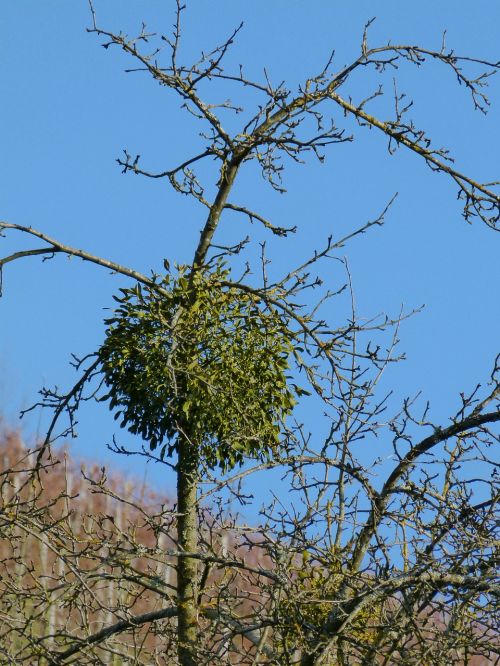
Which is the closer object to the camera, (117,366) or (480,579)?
(480,579)

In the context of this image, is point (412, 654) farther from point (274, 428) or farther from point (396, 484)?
point (274, 428)

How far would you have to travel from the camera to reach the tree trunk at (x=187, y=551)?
5.55 meters

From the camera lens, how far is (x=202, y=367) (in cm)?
550

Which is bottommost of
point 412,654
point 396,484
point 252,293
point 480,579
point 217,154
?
point 412,654

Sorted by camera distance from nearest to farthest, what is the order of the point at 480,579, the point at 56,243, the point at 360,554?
the point at 480,579
the point at 360,554
the point at 56,243

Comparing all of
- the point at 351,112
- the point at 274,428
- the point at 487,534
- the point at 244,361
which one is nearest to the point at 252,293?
the point at 244,361

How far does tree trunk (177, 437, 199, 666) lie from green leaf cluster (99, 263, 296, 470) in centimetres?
9

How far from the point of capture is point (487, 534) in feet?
15.9

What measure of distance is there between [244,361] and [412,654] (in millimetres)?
1682

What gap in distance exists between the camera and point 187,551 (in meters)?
5.64

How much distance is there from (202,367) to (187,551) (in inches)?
38.0

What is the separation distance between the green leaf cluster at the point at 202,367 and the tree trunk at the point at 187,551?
3.4 inches

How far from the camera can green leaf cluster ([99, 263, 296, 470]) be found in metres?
5.45

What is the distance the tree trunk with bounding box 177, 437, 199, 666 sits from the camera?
555 centimetres
